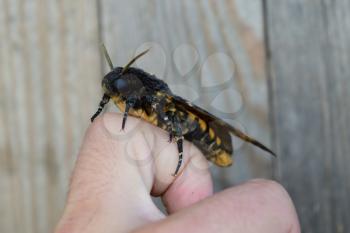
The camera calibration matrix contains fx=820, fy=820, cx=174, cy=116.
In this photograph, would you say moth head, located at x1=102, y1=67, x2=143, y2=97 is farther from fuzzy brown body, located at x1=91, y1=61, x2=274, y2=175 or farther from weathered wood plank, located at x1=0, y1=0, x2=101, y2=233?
weathered wood plank, located at x1=0, y1=0, x2=101, y2=233

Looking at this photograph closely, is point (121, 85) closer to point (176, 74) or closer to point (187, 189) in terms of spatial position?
point (187, 189)

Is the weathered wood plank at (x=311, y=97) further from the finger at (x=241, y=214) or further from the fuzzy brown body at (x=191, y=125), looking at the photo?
the finger at (x=241, y=214)

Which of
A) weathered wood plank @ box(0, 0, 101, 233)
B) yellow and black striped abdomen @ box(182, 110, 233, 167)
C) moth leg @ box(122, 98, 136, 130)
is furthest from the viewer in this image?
weathered wood plank @ box(0, 0, 101, 233)

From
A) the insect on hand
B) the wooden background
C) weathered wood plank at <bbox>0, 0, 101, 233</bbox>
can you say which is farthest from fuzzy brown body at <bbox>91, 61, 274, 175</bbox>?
weathered wood plank at <bbox>0, 0, 101, 233</bbox>

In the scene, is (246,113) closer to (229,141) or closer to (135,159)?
(229,141)

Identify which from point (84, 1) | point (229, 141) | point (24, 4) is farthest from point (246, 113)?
point (24, 4)

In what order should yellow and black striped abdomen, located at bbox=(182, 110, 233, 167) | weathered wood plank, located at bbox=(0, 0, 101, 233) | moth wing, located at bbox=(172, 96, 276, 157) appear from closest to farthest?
1. moth wing, located at bbox=(172, 96, 276, 157)
2. yellow and black striped abdomen, located at bbox=(182, 110, 233, 167)
3. weathered wood plank, located at bbox=(0, 0, 101, 233)

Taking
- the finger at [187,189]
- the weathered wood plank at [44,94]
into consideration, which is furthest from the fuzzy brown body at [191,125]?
the weathered wood plank at [44,94]
